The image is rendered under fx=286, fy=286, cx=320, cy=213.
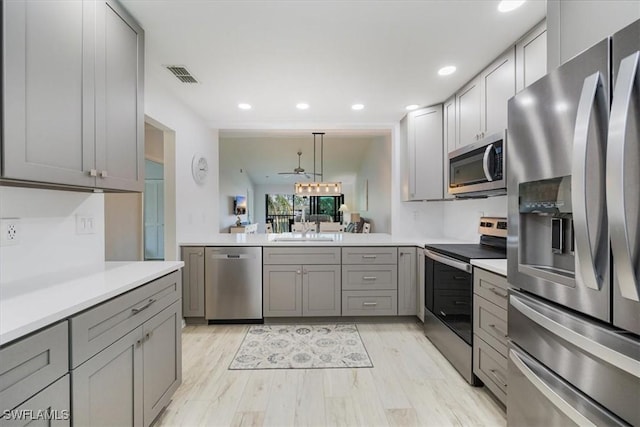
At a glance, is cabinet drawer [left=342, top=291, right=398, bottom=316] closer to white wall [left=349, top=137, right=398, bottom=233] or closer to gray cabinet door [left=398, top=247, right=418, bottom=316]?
gray cabinet door [left=398, top=247, right=418, bottom=316]

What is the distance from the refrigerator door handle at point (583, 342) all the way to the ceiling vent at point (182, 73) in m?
2.72

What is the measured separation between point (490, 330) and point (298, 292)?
5.88ft

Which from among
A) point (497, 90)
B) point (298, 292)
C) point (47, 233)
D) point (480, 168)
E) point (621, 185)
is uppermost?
point (497, 90)

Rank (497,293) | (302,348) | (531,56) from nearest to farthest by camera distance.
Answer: (497,293) → (531,56) → (302,348)

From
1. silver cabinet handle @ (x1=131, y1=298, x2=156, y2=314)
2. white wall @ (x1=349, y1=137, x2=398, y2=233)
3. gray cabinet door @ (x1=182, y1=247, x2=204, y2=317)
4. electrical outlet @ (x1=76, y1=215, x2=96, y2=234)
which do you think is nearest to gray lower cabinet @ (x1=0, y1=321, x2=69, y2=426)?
silver cabinet handle @ (x1=131, y1=298, x2=156, y2=314)

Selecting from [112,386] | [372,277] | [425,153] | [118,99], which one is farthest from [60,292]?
[425,153]

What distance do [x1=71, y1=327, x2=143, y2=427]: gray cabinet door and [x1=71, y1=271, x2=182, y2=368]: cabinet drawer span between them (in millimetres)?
37

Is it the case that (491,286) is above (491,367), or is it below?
above

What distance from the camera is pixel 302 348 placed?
8.27 feet

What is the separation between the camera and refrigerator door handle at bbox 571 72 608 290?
2.60 ft

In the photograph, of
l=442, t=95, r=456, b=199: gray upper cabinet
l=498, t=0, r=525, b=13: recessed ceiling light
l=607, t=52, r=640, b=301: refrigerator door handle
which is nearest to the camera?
l=607, t=52, r=640, b=301: refrigerator door handle

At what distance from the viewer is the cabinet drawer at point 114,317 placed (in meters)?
1.02

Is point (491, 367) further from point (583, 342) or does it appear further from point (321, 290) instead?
point (321, 290)

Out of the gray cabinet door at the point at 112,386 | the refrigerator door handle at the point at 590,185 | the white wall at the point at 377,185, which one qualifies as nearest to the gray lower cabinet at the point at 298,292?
the gray cabinet door at the point at 112,386
